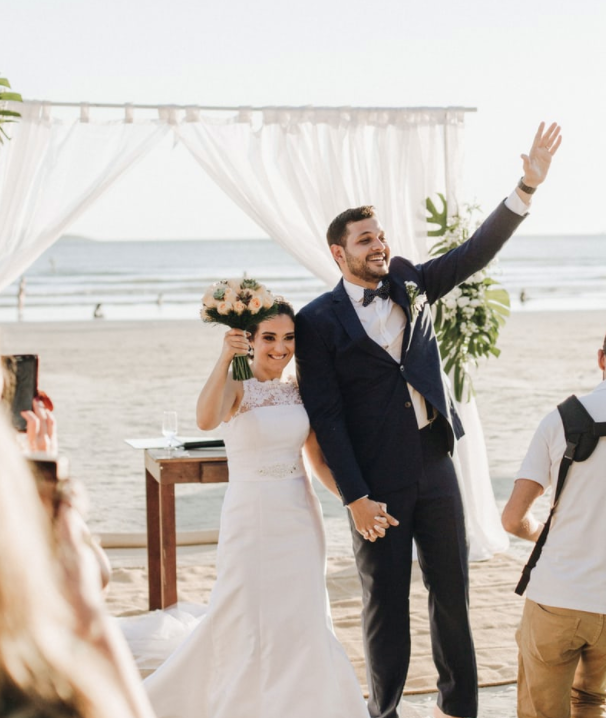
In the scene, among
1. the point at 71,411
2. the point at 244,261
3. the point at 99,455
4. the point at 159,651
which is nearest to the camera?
the point at 159,651

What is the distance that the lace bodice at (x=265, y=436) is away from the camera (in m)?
3.85

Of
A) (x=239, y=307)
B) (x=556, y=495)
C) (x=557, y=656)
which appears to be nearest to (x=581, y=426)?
(x=556, y=495)

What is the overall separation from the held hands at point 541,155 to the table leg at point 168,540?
2457 mm

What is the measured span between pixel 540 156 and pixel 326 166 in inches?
112

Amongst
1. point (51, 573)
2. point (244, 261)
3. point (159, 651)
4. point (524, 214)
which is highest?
point (244, 261)

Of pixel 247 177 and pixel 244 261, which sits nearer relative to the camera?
pixel 247 177

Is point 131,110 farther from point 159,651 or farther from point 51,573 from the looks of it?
point 51,573

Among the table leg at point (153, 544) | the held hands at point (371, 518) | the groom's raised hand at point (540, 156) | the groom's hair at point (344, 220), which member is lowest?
the table leg at point (153, 544)

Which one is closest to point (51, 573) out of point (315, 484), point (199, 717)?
point (199, 717)

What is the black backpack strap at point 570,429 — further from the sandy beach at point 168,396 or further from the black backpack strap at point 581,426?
the sandy beach at point 168,396

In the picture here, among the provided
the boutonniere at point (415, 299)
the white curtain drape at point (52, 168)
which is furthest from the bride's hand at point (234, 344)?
the white curtain drape at point (52, 168)

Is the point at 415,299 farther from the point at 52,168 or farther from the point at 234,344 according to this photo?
the point at 52,168

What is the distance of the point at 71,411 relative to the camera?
11.8 meters

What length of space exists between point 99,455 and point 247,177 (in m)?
4.00
